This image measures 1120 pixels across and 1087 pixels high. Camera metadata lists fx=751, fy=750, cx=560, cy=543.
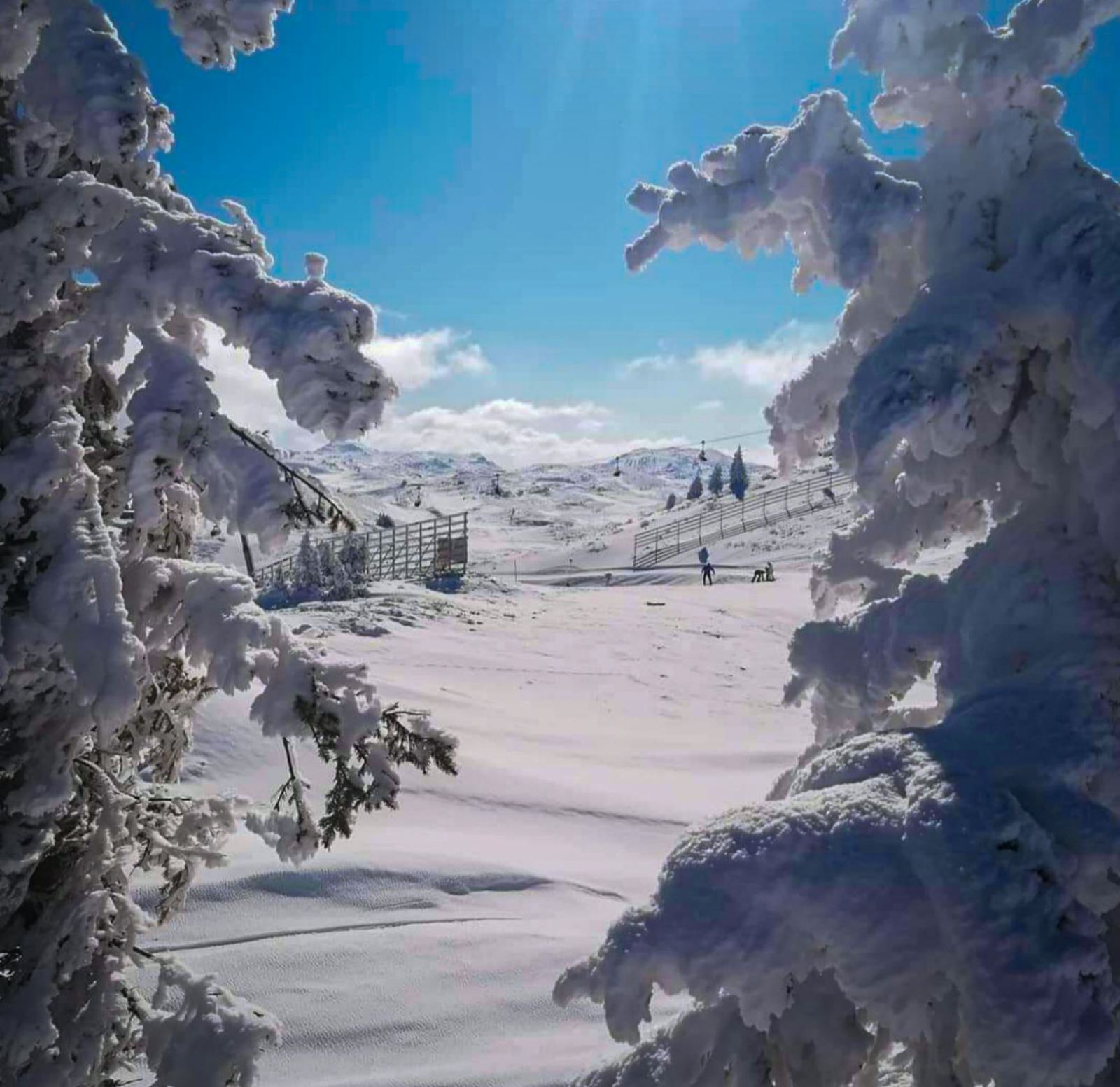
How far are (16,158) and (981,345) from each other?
3.11m

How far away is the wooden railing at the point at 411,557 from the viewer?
28391mm

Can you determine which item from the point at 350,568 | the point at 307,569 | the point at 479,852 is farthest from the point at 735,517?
the point at 479,852

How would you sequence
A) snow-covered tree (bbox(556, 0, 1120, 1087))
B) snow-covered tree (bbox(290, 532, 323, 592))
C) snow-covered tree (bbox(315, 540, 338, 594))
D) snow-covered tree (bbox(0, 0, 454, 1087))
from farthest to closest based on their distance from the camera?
snow-covered tree (bbox(290, 532, 323, 592)) → snow-covered tree (bbox(315, 540, 338, 594)) → snow-covered tree (bbox(0, 0, 454, 1087)) → snow-covered tree (bbox(556, 0, 1120, 1087))

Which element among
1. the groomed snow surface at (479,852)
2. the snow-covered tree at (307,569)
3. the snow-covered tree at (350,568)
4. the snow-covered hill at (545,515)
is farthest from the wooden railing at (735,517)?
the groomed snow surface at (479,852)

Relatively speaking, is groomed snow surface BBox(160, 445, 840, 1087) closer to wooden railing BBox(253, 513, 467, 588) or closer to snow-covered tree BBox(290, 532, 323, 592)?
snow-covered tree BBox(290, 532, 323, 592)

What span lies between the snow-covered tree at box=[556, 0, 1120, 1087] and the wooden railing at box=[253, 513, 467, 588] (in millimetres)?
24432

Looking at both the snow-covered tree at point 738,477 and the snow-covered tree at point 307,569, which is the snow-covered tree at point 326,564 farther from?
the snow-covered tree at point 738,477

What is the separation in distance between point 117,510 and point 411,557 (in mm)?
29811

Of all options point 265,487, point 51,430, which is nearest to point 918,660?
point 265,487

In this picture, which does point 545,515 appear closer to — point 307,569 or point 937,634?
point 307,569

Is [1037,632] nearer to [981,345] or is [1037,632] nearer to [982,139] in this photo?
[981,345]

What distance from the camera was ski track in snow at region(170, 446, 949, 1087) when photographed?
13.0 feet

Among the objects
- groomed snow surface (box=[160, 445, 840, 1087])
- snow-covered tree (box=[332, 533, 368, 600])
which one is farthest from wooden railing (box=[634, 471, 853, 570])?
groomed snow surface (box=[160, 445, 840, 1087])

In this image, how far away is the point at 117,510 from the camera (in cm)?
277
